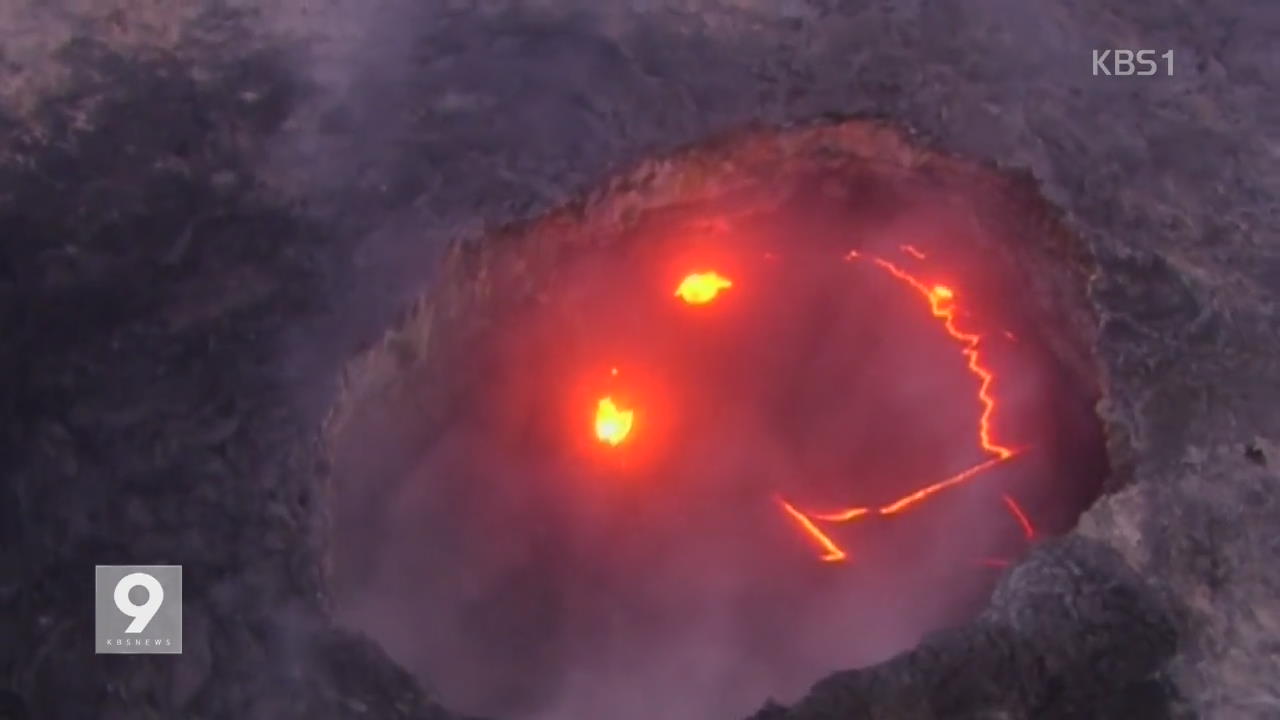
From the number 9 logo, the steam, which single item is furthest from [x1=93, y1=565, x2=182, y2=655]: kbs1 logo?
the steam

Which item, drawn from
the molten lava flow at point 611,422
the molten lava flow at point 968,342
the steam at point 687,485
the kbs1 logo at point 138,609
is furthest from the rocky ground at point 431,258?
the molten lava flow at point 611,422

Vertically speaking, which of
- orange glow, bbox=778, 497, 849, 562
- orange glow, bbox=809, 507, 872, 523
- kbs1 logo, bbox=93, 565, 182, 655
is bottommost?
orange glow, bbox=778, 497, 849, 562

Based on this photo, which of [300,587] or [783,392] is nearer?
[300,587]

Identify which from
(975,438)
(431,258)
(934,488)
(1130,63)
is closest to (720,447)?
(934,488)

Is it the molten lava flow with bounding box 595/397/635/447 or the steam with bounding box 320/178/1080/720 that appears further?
the molten lava flow with bounding box 595/397/635/447

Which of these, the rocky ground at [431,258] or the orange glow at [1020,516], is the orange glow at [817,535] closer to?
the orange glow at [1020,516]

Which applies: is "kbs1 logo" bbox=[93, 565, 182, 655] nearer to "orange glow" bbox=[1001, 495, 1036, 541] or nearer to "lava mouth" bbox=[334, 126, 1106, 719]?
"lava mouth" bbox=[334, 126, 1106, 719]

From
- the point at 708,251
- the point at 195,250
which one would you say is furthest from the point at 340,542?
the point at 708,251

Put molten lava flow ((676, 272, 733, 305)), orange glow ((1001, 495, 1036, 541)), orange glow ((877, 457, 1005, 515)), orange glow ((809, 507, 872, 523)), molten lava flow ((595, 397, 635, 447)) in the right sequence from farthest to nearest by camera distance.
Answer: molten lava flow ((676, 272, 733, 305))
molten lava flow ((595, 397, 635, 447))
orange glow ((809, 507, 872, 523))
orange glow ((877, 457, 1005, 515))
orange glow ((1001, 495, 1036, 541))

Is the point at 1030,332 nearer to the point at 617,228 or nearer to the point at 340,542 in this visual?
the point at 617,228
